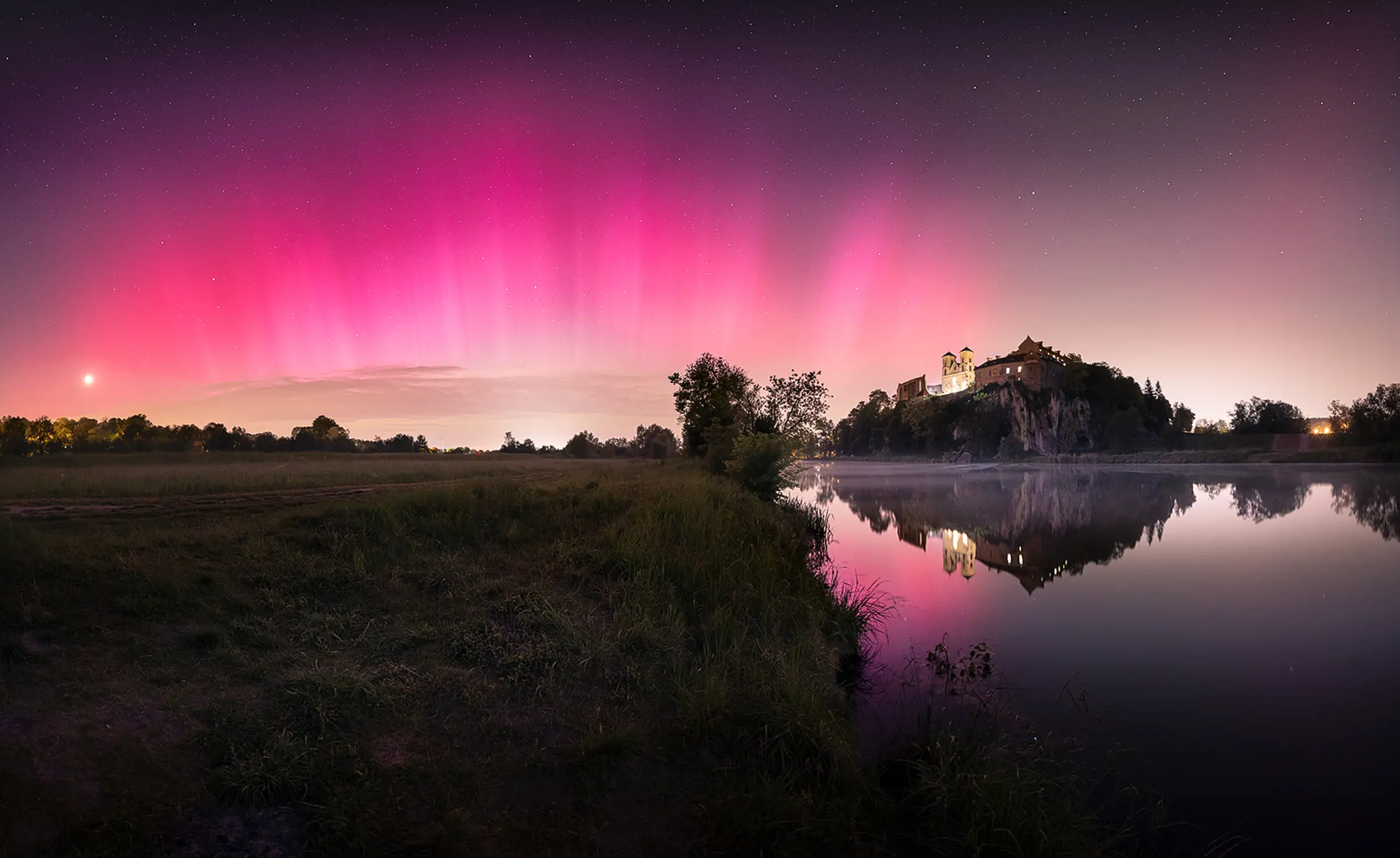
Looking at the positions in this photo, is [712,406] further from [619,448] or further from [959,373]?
[959,373]

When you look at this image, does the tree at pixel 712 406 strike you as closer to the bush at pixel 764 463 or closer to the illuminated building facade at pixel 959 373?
the bush at pixel 764 463

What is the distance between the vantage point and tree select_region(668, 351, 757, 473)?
125 ft

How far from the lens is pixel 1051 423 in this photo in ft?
377

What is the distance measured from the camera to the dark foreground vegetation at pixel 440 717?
421cm

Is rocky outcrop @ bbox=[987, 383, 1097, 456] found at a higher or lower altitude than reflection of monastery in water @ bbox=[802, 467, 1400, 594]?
higher

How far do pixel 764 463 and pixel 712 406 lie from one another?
2169cm

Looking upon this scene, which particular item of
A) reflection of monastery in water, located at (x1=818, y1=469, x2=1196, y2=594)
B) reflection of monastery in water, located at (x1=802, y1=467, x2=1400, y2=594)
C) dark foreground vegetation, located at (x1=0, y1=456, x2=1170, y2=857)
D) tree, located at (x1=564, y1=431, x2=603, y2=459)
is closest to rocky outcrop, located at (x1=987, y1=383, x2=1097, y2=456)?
reflection of monastery in water, located at (x1=802, y1=467, x2=1400, y2=594)

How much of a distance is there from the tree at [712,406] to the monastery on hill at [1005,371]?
3584 inches

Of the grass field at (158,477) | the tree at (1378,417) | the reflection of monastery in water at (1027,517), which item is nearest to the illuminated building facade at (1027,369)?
the tree at (1378,417)

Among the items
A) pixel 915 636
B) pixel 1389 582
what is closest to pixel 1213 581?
pixel 1389 582

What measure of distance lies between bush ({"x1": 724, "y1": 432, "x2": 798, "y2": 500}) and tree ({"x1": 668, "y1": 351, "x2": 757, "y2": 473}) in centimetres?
819

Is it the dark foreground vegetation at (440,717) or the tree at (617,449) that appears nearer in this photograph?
the dark foreground vegetation at (440,717)

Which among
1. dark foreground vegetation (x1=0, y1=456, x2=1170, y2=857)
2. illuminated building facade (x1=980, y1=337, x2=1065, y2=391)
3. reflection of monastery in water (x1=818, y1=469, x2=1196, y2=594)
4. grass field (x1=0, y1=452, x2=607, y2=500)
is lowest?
reflection of monastery in water (x1=818, y1=469, x2=1196, y2=594)

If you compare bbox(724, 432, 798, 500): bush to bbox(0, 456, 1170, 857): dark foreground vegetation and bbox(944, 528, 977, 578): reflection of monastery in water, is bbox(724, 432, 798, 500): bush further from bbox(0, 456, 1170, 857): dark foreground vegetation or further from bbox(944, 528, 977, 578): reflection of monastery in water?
bbox(0, 456, 1170, 857): dark foreground vegetation
